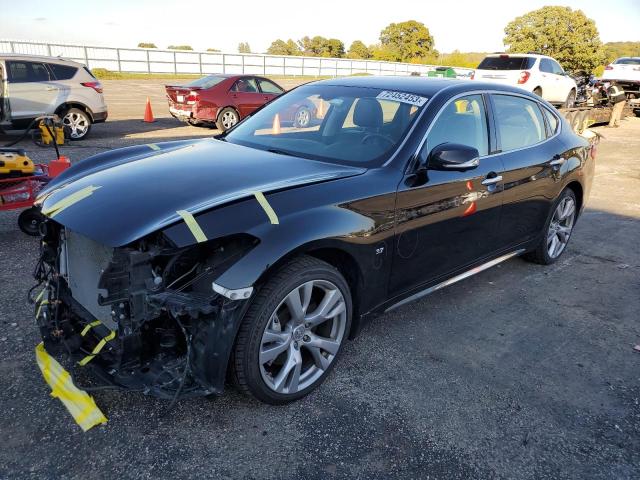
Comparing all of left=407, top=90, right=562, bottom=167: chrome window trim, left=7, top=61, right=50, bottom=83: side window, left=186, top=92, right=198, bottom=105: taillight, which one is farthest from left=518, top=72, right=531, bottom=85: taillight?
left=7, top=61, right=50, bottom=83: side window

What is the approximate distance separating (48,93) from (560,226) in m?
9.89

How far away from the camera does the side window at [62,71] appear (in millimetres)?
10664

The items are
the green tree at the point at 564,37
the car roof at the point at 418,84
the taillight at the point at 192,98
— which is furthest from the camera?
the green tree at the point at 564,37

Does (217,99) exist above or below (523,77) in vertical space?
below

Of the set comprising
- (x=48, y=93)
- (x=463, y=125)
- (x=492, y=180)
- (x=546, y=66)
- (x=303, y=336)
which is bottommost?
(x=303, y=336)

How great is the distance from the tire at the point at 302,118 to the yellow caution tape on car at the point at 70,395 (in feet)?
7.50

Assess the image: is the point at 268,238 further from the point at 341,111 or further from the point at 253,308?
the point at 341,111

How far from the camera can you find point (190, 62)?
3750 cm

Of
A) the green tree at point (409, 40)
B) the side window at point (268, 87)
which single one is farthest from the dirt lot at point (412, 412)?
the green tree at point (409, 40)

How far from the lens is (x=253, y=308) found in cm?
253

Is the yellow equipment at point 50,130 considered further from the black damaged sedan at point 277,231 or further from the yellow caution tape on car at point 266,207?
the yellow caution tape on car at point 266,207

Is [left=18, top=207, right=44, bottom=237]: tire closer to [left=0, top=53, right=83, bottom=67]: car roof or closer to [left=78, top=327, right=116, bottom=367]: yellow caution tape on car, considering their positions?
[left=78, top=327, right=116, bottom=367]: yellow caution tape on car

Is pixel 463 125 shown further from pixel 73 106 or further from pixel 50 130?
pixel 73 106

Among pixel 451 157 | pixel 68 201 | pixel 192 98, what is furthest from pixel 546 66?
pixel 68 201
